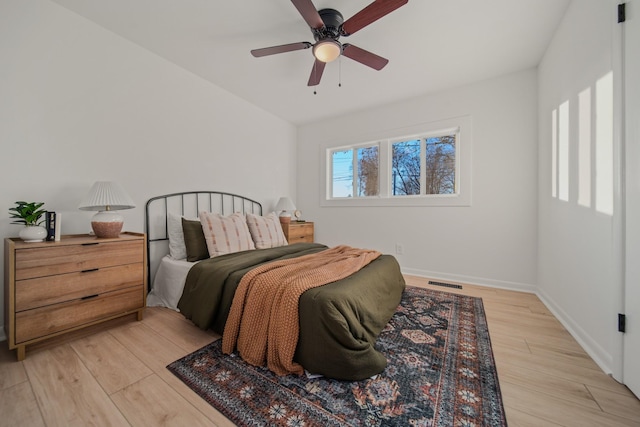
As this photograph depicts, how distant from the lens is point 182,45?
A: 229cm

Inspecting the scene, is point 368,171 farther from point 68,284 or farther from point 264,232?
point 68,284

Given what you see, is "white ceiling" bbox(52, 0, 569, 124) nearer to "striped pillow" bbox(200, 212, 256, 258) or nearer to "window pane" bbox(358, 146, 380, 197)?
"window pane" bbox(358, 146, 380, 197)

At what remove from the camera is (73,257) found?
1604mm

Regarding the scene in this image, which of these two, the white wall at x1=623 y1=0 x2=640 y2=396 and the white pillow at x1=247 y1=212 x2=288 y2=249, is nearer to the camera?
the white wall at x1=623 y1=0 x2=640 y2=396

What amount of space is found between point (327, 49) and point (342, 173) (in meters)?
2.37

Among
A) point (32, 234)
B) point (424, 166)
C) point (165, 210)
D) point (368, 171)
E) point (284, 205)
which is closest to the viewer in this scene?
point (32, 234)

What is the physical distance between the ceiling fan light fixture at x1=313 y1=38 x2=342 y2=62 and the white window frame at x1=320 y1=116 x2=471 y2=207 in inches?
73.7

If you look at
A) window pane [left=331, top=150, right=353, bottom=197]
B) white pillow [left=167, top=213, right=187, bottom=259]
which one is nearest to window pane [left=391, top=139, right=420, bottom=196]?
window pane [left=331, top=150, right=353, bottom=197]

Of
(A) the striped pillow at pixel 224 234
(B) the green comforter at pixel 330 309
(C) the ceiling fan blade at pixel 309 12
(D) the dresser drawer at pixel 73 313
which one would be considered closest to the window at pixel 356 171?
(B) the green comforter at pixel 330 309

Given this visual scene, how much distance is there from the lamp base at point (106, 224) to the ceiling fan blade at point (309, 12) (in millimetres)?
2020

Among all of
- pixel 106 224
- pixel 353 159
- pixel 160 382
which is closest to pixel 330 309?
pixel 160 382

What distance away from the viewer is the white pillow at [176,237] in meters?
2.39

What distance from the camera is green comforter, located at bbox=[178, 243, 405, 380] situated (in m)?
1.23

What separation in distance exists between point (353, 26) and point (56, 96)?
2.36 m
